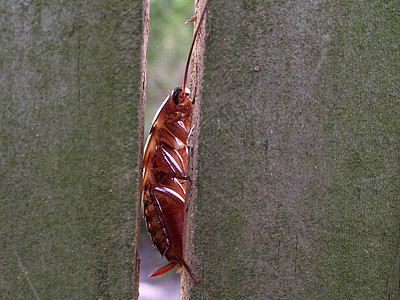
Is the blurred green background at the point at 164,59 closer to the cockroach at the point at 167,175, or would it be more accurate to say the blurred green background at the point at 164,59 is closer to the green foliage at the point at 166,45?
the green foliage at the point at 166,45

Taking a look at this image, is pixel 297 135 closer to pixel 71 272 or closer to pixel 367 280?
pixel 367 280

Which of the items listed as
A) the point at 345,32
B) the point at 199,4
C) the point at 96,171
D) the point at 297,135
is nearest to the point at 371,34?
the point at 345,32

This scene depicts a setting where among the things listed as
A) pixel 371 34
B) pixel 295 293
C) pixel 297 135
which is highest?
pixel 371 34

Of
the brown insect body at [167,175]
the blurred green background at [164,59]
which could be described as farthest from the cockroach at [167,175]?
the blurred green background at [164,59]

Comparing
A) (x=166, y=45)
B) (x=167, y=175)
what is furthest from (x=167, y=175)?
(x=166, y=45)

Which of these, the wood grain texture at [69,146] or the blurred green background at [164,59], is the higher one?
the blurred green background at [164,59]

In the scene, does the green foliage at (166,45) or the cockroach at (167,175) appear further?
the green foliage at (166,45)
